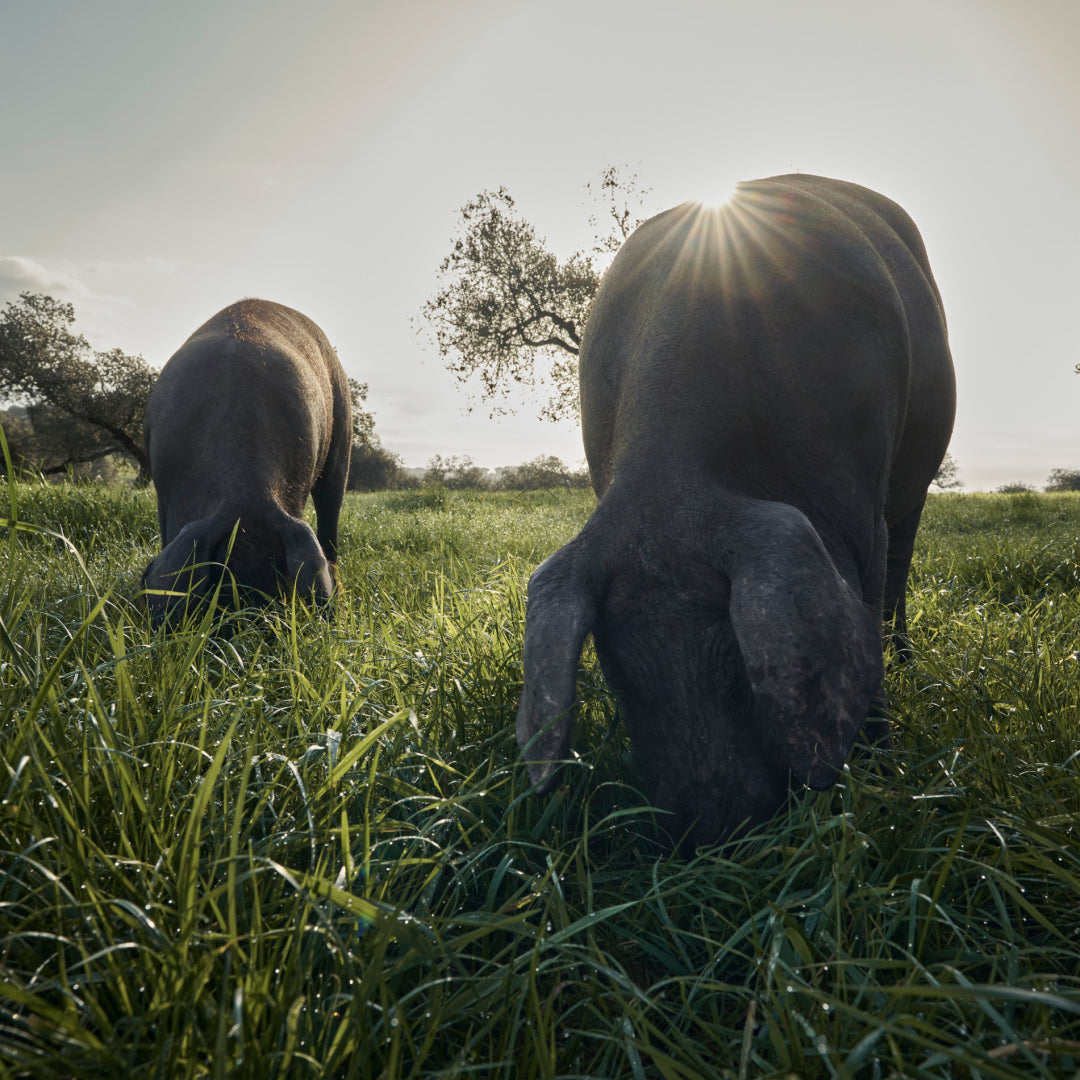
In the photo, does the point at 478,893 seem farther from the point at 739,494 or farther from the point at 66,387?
the point at 66,387

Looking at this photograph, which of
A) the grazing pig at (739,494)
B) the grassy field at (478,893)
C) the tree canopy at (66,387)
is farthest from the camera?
the tree canopy at (66,387)

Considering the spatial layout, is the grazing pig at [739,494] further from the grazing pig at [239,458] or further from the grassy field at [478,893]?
the grazing pig at [239,458]

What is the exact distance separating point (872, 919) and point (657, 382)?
1734 millimetres

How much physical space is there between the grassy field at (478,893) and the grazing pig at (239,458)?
2.84 feet

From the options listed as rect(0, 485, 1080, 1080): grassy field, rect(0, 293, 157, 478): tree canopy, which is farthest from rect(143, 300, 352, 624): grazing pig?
rect(0, 293, 157, 478): tree canopy

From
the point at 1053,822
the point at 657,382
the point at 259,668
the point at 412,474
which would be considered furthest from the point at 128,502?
the point at 412,474

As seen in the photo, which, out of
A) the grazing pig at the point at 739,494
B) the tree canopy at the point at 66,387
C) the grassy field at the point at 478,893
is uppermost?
the tree canopy at the point at 66,387

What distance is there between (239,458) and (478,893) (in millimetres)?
3386

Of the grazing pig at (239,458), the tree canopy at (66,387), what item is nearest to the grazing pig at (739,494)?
the grazing pig at (239,458)

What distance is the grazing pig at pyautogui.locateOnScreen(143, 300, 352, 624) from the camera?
3838 millimetres

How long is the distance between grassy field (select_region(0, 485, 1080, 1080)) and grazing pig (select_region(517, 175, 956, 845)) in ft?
0.78

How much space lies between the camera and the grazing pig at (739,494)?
1.80 m

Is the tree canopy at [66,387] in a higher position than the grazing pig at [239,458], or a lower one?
higher

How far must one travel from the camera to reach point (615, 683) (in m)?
2.08
